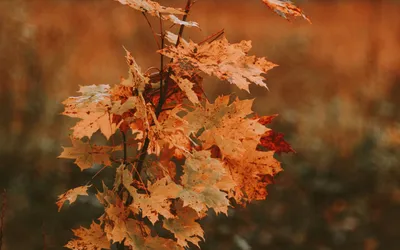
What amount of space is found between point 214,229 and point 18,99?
1.43 metres

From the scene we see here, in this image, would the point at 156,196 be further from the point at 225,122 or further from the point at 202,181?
the point at 225,122

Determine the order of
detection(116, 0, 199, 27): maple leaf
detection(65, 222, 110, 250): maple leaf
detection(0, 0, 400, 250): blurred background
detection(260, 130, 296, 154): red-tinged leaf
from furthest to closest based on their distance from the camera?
detection(0, 0, 400, 250): blurred background < detection(260, 130, 296, 154): red-tinged leaf < detection(65, 222, 110, 250): maple leaf < detection(116, 0, 199, 27): maple leaf

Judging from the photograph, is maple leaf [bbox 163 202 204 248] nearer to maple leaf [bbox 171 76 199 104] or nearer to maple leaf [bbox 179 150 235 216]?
maple leaf [bbox 179 150 235 216]

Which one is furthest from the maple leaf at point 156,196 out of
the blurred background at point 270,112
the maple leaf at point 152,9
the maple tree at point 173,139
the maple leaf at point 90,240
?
the blurred background at point 270,112

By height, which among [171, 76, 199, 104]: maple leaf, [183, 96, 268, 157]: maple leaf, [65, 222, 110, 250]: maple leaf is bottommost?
[65, 222, 110, 250]: maple leaf

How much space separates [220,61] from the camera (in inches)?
43.9

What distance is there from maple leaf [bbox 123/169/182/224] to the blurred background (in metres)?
2.11

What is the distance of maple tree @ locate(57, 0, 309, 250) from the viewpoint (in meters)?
1.09

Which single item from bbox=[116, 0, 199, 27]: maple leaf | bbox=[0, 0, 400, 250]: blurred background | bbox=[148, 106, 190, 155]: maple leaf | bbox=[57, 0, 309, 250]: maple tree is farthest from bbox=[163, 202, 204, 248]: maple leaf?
bbox=[0, 0, 400, 250]: blurred background

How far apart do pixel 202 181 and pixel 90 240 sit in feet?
0.78

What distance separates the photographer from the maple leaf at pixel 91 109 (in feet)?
3.68

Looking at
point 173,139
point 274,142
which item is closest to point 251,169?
point 274,142

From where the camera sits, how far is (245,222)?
3.40m

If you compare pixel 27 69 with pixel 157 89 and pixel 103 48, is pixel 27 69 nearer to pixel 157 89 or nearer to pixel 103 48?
pixel 103 48
